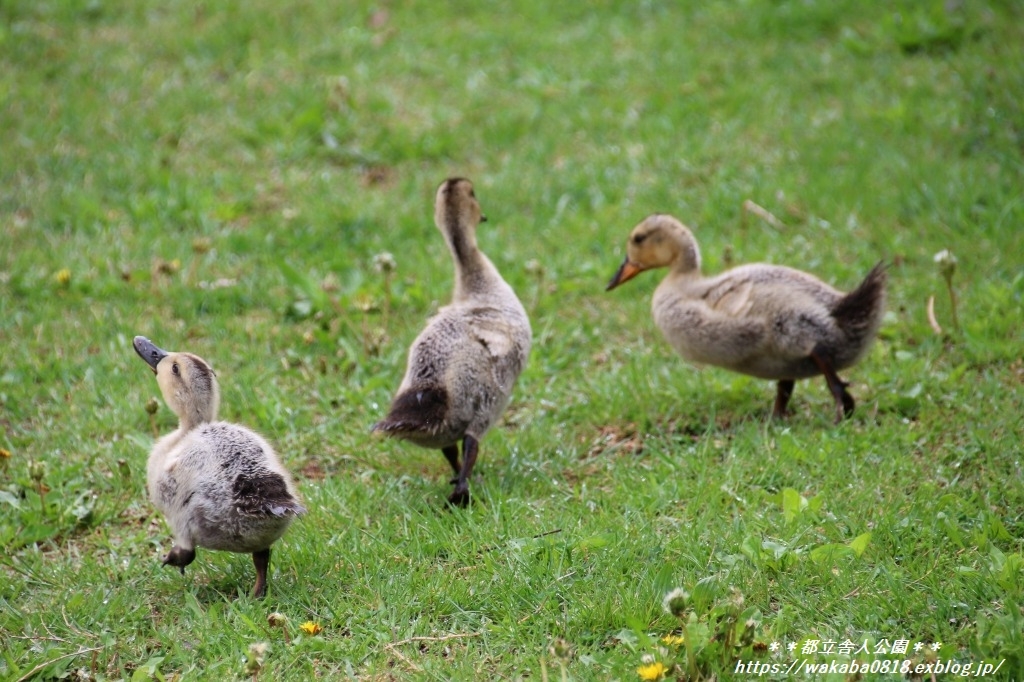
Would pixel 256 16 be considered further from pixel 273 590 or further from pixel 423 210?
pixel 273 590

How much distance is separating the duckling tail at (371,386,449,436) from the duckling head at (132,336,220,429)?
768mm

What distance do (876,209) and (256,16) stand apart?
7.02 metres

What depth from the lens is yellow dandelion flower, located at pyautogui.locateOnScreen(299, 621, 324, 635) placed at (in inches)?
172

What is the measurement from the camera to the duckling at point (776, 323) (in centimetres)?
577

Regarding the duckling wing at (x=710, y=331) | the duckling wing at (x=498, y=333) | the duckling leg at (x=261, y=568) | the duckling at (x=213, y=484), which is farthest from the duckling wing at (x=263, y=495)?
the duckling wing at (x=710, y=331)

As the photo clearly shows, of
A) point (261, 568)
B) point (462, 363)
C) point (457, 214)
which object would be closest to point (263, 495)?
point (261, 568)

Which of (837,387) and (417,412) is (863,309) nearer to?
(837,387)

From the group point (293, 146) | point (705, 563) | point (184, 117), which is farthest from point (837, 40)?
point (705, 563)

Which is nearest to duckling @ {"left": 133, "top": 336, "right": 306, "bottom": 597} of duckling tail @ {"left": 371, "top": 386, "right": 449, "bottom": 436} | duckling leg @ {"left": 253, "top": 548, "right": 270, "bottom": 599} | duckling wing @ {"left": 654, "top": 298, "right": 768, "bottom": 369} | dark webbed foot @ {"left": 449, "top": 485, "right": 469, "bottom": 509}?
duckling leg @ {"left": 253, "top": 548, "right": 270, "bottom": 599}

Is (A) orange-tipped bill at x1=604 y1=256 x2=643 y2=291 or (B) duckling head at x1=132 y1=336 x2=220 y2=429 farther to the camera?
(A) orange-tipped bill at x1=604 y1=256 x2=643 y2=291

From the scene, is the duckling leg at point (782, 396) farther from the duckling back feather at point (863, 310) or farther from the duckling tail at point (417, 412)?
the duckling tail at point (417, 412)

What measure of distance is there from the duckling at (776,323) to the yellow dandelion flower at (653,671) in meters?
2.45

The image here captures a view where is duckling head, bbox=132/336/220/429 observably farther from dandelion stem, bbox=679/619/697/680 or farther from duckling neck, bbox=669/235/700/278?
duckling neck, bbox=669/235/700/278

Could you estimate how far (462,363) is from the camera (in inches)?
211
